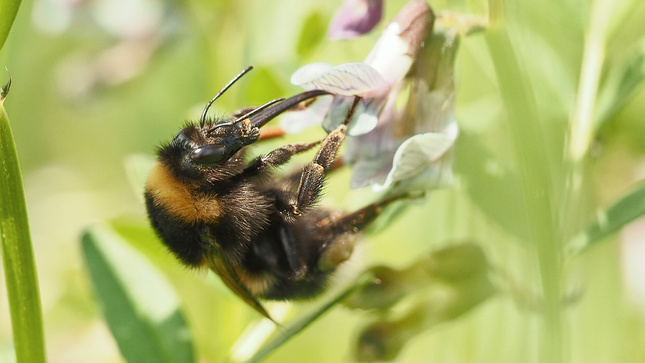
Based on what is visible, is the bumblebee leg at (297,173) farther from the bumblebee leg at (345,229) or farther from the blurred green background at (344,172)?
the blurred green background at (344,172)

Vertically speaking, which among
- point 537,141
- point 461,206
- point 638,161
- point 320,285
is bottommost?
point 638,161

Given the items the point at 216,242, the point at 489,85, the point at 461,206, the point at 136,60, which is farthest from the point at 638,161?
the point at 136,60

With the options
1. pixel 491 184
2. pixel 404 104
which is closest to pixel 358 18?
pixel 404 104

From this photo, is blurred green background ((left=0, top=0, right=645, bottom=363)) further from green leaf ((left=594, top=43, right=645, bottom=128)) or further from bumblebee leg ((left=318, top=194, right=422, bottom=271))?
bumblebee leg ((left=318, top=194, right=422, bottom=271))

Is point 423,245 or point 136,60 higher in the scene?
point 136,60

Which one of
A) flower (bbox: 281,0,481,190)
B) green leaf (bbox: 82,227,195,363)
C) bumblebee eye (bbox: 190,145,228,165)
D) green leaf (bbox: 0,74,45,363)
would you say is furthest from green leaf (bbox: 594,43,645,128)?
green leaf (bbox: 0,74,45,363)

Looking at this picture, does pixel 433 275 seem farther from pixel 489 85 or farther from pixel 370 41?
pixel 370 41
